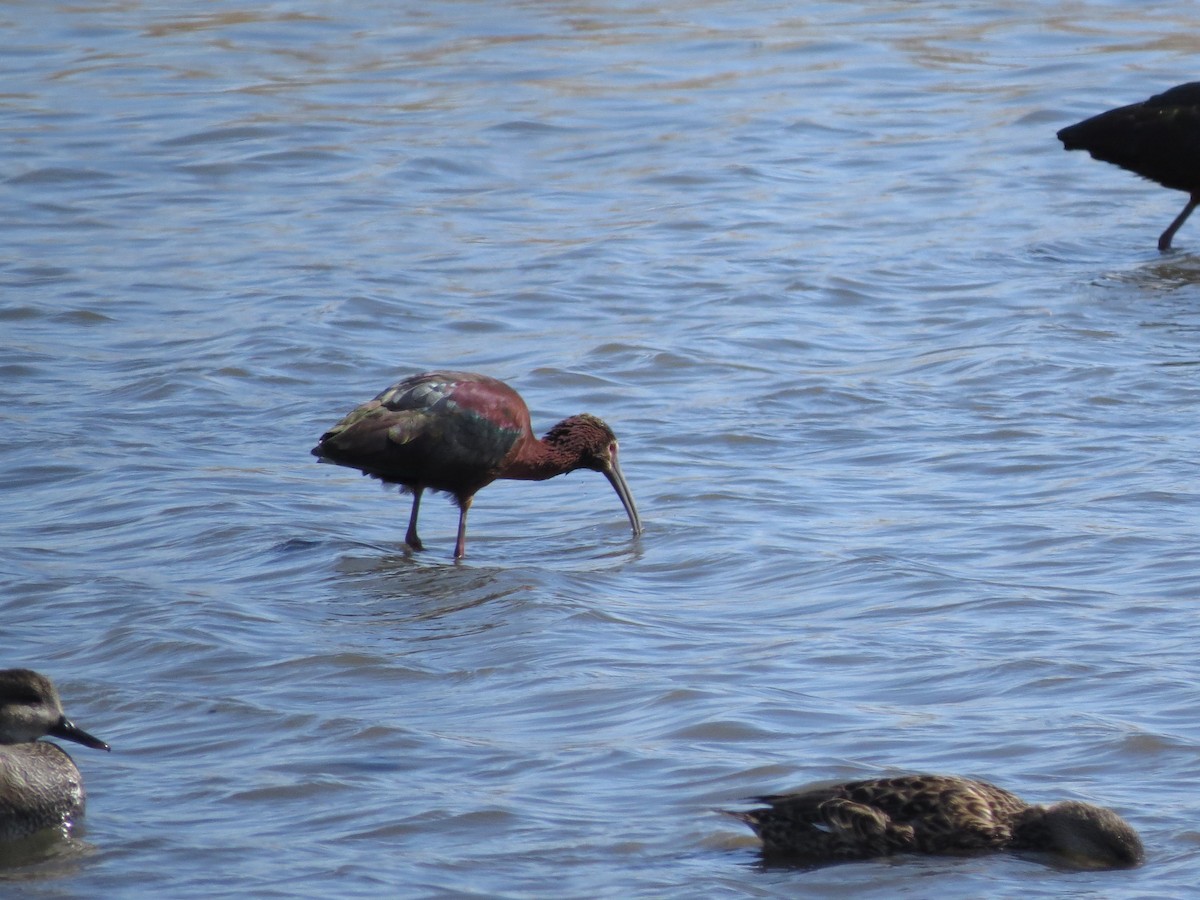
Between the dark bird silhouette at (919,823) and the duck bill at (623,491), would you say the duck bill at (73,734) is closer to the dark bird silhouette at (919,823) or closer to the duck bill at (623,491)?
the dark bird silhouette at (919,823)

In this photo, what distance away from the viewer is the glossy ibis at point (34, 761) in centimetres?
680

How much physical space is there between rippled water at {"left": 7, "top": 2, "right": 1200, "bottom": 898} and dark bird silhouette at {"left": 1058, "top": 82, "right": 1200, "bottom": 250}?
518 mm

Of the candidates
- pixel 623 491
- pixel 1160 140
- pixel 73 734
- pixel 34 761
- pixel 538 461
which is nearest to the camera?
pixel 34 761

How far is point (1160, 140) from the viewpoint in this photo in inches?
618

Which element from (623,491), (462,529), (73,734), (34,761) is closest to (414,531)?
(462,529)

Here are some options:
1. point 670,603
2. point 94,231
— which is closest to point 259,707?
point 670,603

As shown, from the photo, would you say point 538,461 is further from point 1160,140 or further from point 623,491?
point 1160,140

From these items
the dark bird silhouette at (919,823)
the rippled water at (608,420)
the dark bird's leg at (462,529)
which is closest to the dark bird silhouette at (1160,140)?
the rippled water at (608,420)

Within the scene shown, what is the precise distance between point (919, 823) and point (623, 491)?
410cm

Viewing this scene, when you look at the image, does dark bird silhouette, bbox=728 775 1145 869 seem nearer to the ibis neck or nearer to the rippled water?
the rippled water

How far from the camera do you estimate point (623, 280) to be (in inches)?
596

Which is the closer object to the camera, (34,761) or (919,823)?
(919,823)

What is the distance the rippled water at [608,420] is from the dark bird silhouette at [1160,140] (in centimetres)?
52

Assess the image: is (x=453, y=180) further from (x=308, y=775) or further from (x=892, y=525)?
(x=308, y=775)
